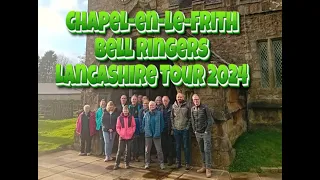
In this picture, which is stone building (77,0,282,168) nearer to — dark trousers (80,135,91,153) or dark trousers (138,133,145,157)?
dark trousers (80,135,91,153)

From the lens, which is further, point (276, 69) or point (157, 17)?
point (276, 69)

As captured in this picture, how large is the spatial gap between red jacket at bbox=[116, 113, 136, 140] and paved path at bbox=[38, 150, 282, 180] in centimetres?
81

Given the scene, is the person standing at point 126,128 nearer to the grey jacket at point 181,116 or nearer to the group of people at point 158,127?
the group of people at point 158,127

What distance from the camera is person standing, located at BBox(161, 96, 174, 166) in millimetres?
5762

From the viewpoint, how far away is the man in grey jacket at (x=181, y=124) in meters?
5.44

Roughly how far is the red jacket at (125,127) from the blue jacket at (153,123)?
36 centimetres

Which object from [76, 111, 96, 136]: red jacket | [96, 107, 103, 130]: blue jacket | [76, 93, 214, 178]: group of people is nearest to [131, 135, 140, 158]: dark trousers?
[76, 93, 214, 178]: group of people

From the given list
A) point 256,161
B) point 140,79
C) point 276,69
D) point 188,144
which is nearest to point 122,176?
point 188,144
